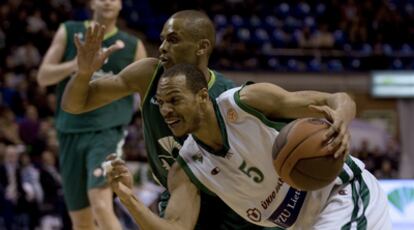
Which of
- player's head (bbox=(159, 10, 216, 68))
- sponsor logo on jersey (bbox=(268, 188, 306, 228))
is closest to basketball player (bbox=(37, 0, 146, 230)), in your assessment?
player's head (bbox=(159, 10, 216, 68))

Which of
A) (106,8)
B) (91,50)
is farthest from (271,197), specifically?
(106,8)

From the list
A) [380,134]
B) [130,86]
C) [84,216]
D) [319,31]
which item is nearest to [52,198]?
[84,216]

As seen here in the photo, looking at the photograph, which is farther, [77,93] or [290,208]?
[77,93]

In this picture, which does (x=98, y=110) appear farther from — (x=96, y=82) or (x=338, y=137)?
(x=338, y=137)

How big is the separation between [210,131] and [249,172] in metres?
0.24

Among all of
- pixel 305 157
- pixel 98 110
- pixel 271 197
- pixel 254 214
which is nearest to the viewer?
pixel 305 157

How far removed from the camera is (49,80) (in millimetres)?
5719

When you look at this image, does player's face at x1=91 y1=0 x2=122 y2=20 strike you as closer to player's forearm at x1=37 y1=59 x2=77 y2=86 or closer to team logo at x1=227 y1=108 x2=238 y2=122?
player's forearm at x1=37 y1=59 x2=77 y2=86

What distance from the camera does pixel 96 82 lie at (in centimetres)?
438

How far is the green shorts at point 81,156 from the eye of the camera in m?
5.82

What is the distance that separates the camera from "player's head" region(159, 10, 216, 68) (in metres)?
3.92

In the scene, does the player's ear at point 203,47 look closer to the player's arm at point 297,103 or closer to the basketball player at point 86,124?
the player's arm at point 297,103

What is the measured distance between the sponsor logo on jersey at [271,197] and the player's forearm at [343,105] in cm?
45

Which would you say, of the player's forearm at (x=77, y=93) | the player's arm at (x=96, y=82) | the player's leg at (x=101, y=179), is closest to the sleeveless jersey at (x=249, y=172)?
the player's arm at (x=96, y=82)
